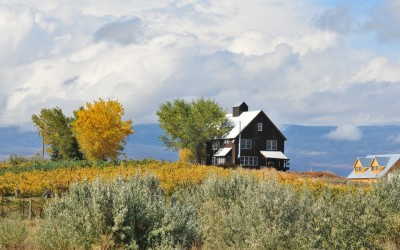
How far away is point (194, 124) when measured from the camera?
317 ft

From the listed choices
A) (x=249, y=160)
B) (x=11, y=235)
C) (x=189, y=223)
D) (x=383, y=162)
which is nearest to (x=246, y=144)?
(x=249, y=160)

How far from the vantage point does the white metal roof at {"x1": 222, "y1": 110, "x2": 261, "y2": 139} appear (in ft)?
304

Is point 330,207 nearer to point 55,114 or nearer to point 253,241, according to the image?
point 253,241

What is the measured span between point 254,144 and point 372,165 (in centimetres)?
2088

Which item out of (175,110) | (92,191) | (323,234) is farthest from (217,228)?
(175,110)

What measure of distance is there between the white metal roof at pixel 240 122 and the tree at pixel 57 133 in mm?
26365

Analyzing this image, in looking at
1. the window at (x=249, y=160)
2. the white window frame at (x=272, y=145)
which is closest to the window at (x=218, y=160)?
the window at (x=249, y=160)

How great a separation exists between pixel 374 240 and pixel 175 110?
8087cm

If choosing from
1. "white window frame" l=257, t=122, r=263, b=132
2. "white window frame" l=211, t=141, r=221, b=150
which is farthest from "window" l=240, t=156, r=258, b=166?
"white window frame" l=211, t=141, r=221, b=150

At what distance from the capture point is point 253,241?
1850 centimetres

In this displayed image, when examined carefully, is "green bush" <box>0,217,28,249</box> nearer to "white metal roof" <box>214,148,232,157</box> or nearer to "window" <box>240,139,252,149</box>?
"window" <box>240,139,252,149</box>

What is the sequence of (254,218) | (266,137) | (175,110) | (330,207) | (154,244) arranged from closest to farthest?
(154,244), (254,218), (330,207), (266,137), (175,110)

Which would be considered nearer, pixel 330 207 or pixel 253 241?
pixel 253 241

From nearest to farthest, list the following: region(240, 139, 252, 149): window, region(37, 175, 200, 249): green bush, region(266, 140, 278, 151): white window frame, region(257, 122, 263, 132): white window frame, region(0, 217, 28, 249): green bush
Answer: region(37, 175, 200, 249): green bush → region(0, 217, 28, 249): green bush → region(240, 139, 252, 149): window → region(257, 122, 263, 132): white window frame → region(266, 140, 278, 151): white window frame
